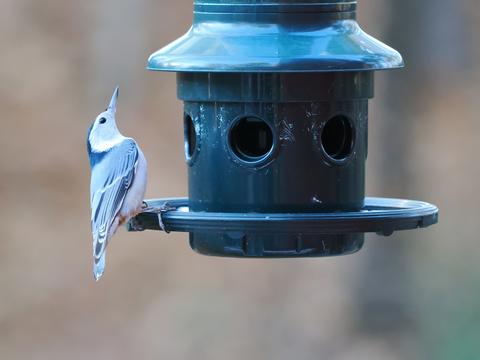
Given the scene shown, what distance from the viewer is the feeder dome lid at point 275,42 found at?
583 cm

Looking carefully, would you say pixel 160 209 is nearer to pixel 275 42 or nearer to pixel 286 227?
pixel 286 227

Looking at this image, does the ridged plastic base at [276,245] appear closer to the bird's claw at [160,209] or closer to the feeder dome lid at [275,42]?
the bird's claw at [160,209]

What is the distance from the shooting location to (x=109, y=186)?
688 centimetres

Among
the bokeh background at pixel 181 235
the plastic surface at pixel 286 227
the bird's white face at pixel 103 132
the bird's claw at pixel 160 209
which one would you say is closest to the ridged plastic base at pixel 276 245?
the plastic surface at pixel 286 227

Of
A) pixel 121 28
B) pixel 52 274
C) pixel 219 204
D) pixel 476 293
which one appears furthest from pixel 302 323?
pixel 219 204

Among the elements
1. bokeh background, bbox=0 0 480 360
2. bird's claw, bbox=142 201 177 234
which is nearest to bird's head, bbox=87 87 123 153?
bird's claw, bbox=142 201 177 234

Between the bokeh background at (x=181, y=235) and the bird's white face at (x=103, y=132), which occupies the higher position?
the bird's white face at (x=103, y=132)

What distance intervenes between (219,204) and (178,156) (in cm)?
618

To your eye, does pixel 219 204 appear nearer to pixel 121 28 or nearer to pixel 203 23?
pixel 203 23

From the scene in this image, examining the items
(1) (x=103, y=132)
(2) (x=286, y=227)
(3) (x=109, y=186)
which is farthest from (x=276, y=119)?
(1) (x=103, y=132)

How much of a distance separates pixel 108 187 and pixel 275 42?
4.58ft

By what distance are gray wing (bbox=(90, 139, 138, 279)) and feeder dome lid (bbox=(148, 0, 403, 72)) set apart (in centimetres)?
88

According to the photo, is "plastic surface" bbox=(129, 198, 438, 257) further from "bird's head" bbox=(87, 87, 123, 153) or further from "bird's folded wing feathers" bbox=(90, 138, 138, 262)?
"bird's head" bbox=(87, 87, 123, 153)

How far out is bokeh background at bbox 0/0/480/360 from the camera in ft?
38.9
